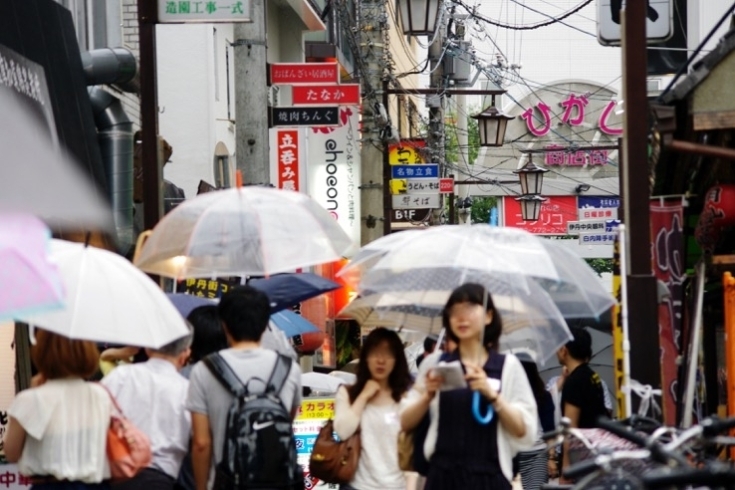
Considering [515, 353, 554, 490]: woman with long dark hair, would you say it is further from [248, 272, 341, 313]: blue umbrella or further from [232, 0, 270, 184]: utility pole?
[232, 0, 270, 184]: utility pole

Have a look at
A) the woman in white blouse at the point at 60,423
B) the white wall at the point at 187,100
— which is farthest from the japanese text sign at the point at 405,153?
the woman in white blouse at the point at 60,423

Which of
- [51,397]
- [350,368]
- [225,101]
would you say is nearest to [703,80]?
[51,397]

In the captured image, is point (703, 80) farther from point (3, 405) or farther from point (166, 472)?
point (3, 405)

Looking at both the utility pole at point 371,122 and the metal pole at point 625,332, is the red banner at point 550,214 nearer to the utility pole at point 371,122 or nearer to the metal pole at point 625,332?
the utility pole at point 371,122

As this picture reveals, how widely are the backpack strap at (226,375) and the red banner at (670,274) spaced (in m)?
4.70

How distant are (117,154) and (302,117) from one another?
4.01 metres

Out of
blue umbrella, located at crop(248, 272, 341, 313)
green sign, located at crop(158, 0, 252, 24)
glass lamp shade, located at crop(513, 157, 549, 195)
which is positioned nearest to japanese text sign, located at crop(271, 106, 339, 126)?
green sign, located at crop(158, 0, 252, 24)

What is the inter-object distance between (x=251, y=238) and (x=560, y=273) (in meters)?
2.20

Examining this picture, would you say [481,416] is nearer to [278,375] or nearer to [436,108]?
[278,375]

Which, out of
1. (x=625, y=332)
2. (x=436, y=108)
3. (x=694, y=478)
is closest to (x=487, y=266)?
(x=625, y=332)

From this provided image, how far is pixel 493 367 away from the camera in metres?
7.12

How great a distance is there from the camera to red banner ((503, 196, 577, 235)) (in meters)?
50.7

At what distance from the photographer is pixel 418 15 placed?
859 inches

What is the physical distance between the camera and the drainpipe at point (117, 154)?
1427 centimetres
